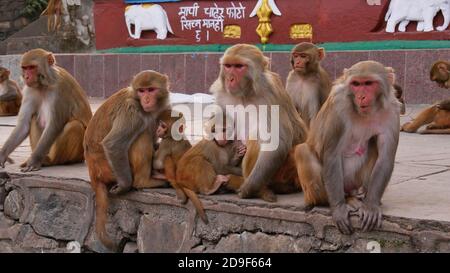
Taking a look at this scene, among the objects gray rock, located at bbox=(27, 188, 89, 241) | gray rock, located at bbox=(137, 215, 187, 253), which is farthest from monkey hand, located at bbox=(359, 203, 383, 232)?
gray rock, located at bbox=(27, 188, 89, 241)

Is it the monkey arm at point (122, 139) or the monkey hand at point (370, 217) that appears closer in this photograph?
the monkey hand at point (370, 217)

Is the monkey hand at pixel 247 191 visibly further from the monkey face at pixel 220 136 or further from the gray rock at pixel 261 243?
the monkey face at pixel 220 136

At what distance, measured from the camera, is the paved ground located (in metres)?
3.40

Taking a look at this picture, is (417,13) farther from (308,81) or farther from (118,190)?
(118,190)

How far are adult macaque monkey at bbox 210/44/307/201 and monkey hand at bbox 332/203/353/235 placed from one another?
1.60ft

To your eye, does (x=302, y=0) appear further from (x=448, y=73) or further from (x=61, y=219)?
(x=61, y=219)

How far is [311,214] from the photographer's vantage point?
349 cm

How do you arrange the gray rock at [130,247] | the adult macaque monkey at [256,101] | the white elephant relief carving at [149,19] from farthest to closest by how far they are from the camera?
the white elephant relief carving at [149,19] < the gray rock at [130,247] < the adult macaque monkey at [256,101]

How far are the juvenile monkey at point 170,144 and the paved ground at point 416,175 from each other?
653 mm

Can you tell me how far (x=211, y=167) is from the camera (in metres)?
4.00

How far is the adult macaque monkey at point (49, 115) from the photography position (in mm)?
4938

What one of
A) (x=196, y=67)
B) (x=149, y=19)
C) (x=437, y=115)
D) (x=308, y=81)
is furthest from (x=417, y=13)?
(x=149, y=19)

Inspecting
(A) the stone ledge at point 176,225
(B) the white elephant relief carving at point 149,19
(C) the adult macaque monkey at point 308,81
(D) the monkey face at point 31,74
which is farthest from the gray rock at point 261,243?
(B) the white elephant relief carving at point 149,19

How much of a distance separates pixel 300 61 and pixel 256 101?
74.8 inches
